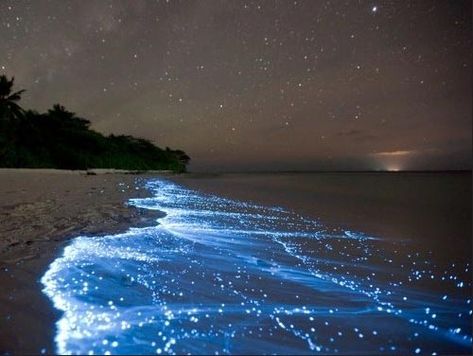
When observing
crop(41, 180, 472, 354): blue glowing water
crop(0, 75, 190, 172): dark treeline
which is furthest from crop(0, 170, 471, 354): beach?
crop(0, 75, 190, 172): dark treeline

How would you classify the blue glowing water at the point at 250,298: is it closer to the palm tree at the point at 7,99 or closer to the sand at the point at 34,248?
the sand at the point at 34,248

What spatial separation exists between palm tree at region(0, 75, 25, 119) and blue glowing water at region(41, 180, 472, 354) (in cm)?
2729

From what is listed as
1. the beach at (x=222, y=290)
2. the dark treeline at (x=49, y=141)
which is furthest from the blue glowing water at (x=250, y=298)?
the dark treeline at (x=49, y=141)

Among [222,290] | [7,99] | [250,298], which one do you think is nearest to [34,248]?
[222,290]

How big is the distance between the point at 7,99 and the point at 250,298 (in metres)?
29.9

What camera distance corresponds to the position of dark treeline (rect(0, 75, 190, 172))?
80.8 feet

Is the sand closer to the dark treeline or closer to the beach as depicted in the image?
the beach

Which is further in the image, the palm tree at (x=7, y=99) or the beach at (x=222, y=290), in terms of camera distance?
the palm tree at (x=7, y=99)

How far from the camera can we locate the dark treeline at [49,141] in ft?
80.8

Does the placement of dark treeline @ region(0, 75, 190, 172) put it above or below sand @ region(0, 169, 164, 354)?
above

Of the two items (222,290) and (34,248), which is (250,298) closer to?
(222,290)

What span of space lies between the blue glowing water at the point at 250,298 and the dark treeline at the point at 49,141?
2616 centimetres

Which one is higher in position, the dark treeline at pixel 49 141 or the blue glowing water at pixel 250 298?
the dark treeline at pixel 49 141

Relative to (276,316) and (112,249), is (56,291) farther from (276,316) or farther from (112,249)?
(276,316)
